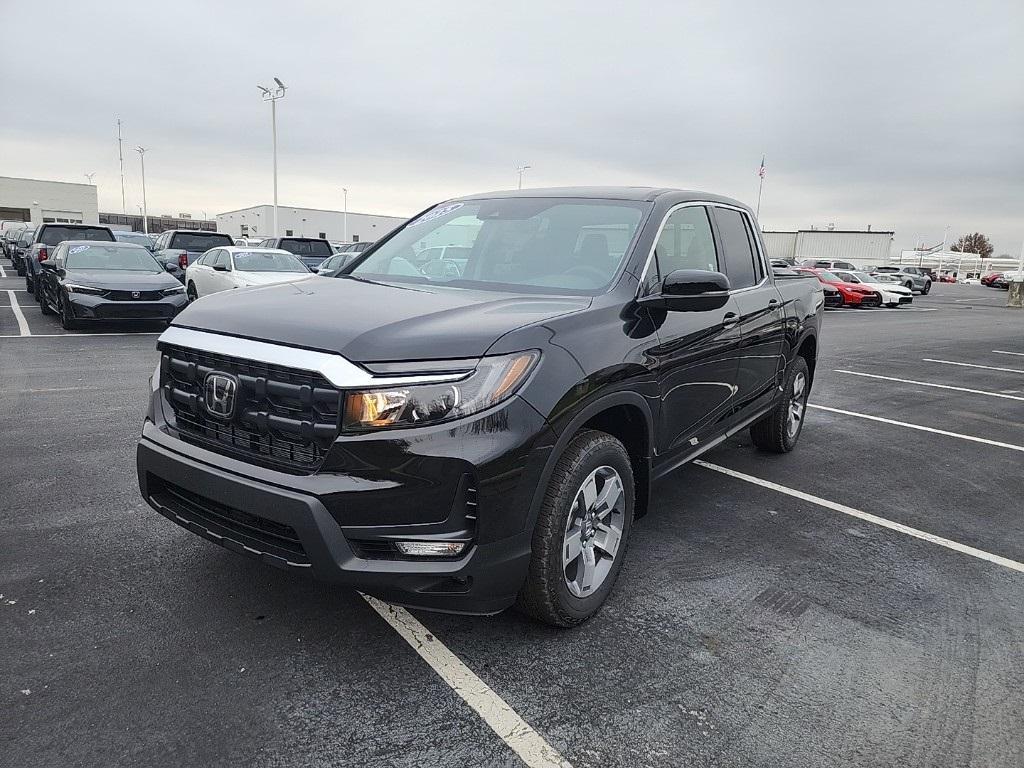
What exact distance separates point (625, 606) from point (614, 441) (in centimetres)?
80

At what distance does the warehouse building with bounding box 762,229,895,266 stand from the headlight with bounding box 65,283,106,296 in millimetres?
56905

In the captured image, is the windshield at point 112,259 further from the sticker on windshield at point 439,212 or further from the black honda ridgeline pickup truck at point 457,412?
the black honda ridgeline pickup truck at point 457,412

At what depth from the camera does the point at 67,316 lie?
1170cm

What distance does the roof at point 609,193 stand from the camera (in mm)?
3879

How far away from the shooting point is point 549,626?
9.73ft

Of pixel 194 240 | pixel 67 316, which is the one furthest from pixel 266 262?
pixel 194 240

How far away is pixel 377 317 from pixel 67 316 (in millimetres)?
11314

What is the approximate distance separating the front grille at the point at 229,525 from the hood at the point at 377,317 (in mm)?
654

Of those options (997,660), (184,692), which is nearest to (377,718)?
(184,692)

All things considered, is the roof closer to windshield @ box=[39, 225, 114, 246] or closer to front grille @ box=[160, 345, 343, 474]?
front grille @ box=[160, 345, 343, 474]

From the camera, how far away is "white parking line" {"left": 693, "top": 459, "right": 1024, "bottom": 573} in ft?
13.0

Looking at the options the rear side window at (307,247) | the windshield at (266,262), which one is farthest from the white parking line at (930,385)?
the rear side window at (307,247)

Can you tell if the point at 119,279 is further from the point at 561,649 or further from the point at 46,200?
the point at 46,200

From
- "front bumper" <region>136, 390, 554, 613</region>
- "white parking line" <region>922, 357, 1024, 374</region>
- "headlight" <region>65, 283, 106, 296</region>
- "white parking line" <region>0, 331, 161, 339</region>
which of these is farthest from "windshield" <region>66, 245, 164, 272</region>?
"white parking line" <region>922, 357, 1024, 374</region>
